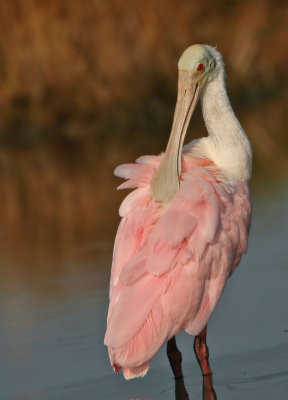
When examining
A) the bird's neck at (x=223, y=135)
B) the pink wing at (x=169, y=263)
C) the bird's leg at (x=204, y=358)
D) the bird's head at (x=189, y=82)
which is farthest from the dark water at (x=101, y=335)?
the bird's head at (x=189, y=82)

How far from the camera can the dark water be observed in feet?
22.3

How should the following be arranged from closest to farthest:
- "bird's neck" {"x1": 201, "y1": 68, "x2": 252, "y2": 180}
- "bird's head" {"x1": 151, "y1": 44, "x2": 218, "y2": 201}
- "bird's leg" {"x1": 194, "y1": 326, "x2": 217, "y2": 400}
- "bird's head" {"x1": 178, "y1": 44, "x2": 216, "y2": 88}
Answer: "bird's leg" {"x1": 194, "y1": 326, "x2": 217, "y2": 400} → "bird's head" {"x1": 151, "y1": 44, "x2": 218, "y2": 201} → "bird's neck" {"x1": 201, "y1": 68, "x2": 252, "y2": 180} → "bird's head" {"x1": 178, "y1": 44, "x2": 216, "y2": 88}

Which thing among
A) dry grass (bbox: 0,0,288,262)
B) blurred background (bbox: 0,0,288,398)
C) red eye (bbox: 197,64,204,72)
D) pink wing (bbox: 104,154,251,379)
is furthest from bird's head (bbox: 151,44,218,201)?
dry grass (bbox: 0,0,288,262)

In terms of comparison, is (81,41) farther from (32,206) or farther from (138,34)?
(32,206)

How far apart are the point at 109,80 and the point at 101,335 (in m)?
11.3

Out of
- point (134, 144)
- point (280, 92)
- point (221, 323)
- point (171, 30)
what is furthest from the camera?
point (280, 92)

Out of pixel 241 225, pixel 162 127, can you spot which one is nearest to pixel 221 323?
pixel 241 225

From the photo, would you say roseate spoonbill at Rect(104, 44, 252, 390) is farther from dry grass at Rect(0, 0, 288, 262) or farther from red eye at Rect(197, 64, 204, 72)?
dry grass at Rect(0, 0, 288, 262)

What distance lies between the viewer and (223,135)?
755 centimetres

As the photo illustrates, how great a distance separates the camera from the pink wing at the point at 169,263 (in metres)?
6.55

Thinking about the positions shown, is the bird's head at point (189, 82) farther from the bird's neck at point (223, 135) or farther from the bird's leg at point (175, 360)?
the bird's leg at point (175, 360)

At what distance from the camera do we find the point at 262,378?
6648mm

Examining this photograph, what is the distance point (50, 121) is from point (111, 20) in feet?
5.87

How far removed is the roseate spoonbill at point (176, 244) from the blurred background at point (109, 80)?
616 cm
